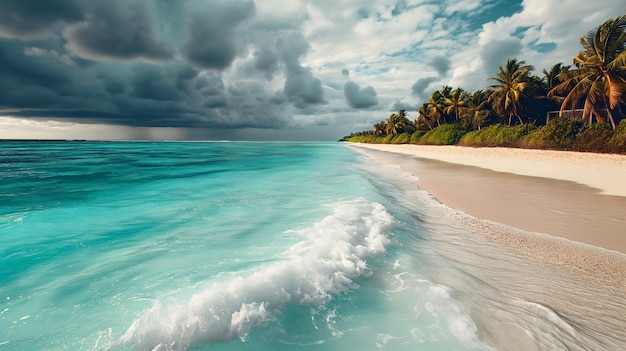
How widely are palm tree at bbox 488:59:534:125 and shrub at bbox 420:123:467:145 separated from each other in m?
7.47

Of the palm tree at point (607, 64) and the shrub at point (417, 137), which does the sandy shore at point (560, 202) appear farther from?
the shrub at point (417, 137)

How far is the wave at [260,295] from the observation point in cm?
295

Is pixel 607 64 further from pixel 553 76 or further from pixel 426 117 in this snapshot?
pixel 426 117

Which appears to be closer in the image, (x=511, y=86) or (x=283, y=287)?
(x=283, y=287)

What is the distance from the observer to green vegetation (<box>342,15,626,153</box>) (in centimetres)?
2348

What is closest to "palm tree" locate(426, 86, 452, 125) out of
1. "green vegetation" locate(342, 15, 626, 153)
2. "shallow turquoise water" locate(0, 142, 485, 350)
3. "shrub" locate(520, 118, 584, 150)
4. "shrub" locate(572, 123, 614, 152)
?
"green vegetation" locate(342, 15, 626, 153)

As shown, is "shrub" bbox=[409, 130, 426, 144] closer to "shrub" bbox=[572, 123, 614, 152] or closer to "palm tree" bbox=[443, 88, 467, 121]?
A: "palm tree" bbox=[443, 88, 467, 121]

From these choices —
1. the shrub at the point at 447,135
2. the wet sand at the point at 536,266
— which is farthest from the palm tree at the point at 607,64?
the wet sand at the point at 536,266

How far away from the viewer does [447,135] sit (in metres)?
50.0

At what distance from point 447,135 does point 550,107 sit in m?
14.6

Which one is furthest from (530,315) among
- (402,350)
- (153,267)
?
(153,267)

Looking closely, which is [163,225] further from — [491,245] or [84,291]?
[491,245]

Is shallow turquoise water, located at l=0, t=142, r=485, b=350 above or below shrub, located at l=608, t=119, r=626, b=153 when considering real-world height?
below

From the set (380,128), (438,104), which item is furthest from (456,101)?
(380,128)
